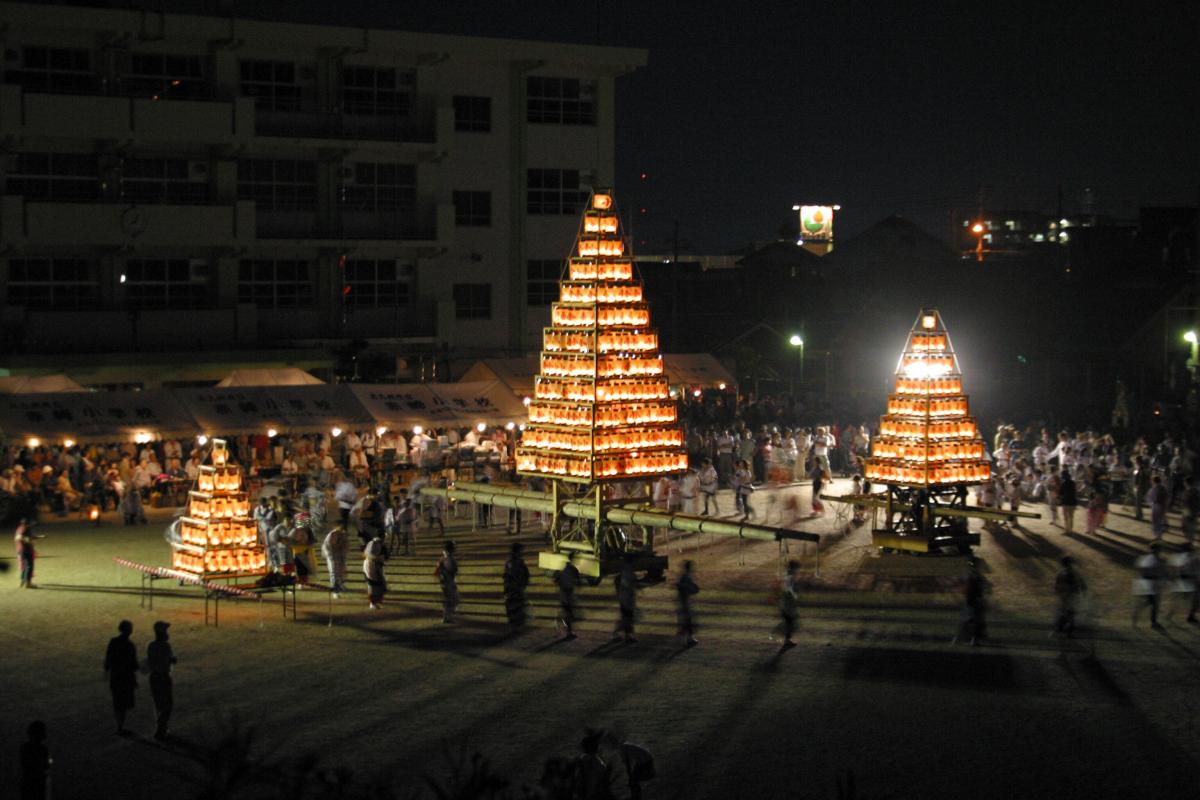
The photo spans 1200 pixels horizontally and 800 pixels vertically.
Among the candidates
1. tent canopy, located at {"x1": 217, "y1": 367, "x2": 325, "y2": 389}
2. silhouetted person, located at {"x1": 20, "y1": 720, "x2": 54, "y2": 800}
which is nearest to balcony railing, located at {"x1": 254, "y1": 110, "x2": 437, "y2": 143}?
tent canopy, located at {"x1": 217, "y1": 367, "x2": 325, "y2": 389}

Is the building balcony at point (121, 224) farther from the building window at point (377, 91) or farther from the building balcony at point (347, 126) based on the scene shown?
the building window at point (377, 91)

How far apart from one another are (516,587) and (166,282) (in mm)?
26447

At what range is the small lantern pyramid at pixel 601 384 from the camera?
1073 inches

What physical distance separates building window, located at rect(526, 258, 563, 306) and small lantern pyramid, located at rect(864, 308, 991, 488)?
22.1m

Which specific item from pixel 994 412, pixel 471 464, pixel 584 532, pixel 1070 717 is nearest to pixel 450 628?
pixel 584 532

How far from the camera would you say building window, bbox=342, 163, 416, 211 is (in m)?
47.6

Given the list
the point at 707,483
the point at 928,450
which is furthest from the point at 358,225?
the point at 928,450

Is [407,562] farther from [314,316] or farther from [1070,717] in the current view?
[314,316]

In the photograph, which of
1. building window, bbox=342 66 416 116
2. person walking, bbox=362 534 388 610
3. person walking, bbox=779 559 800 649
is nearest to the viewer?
person walking, bbox=779 559 800 649

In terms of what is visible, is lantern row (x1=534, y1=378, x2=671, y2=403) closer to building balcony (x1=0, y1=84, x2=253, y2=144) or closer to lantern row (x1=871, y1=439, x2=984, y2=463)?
lantern row (x1=871, y1=439, x2=984, y2=463)

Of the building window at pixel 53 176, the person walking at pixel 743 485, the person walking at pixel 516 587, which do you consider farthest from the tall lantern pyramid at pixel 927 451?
the building window at pixel 53 176

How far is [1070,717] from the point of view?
685 inches

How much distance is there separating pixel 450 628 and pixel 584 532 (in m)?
5.55

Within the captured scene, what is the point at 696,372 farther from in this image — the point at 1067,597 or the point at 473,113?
the point at 1067,597
